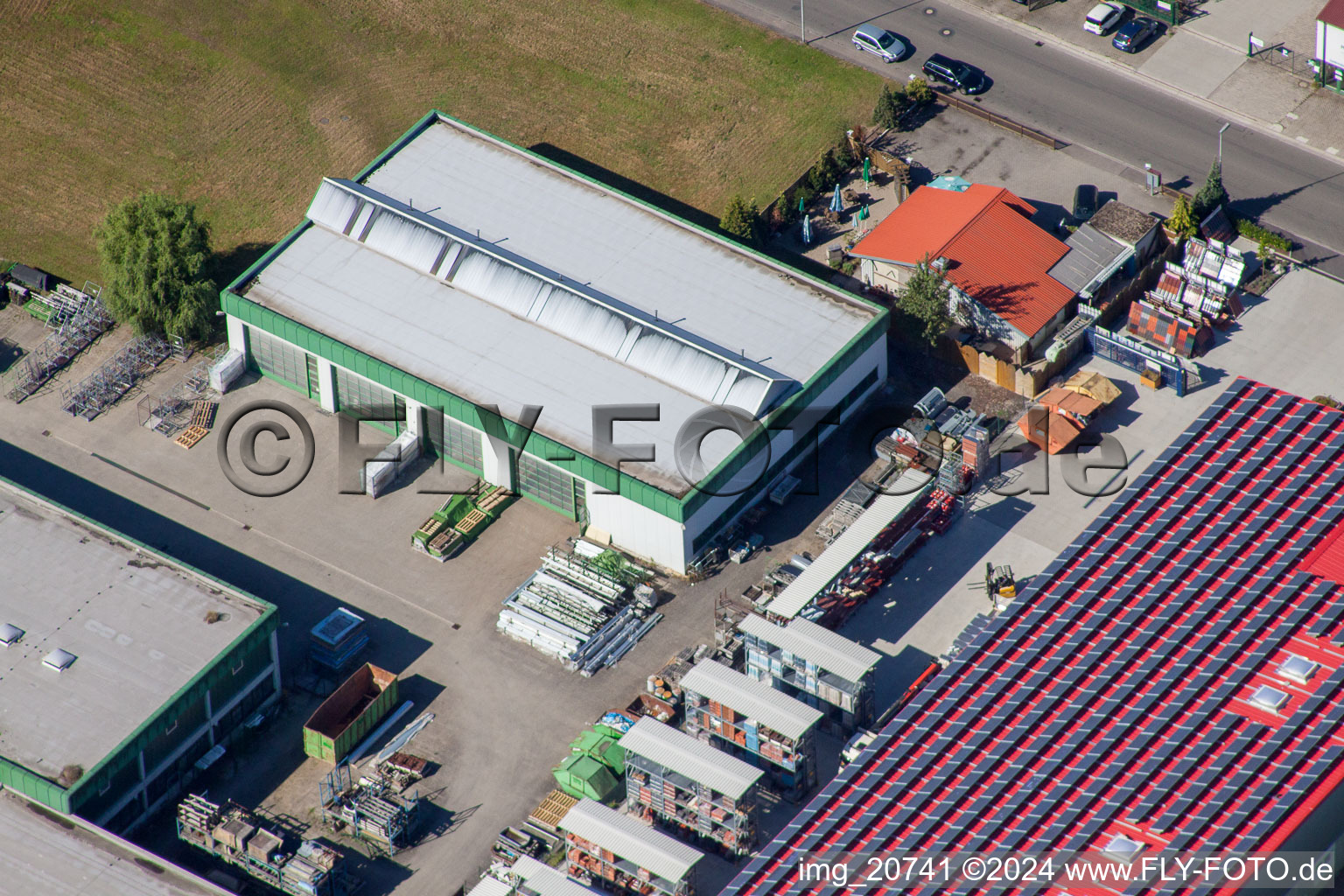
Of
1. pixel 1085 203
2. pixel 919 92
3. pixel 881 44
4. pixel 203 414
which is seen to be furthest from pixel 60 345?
pixel 1085 203

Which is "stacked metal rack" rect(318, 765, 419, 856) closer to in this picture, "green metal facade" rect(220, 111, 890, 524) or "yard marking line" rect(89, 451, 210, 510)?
"green metal facade" rect(220, 111, 890, 524)

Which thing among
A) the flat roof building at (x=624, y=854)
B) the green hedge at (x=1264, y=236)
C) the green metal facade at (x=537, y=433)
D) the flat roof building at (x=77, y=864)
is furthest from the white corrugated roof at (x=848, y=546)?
the flat roof building at (x=77, y=864)

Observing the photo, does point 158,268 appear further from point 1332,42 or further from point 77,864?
point 1332,42

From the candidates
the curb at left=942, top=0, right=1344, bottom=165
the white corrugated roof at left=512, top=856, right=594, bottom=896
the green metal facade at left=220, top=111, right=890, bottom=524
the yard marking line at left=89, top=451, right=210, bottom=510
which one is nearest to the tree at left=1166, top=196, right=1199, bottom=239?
the curb at left=942, top=0, right=1344, bottom=165

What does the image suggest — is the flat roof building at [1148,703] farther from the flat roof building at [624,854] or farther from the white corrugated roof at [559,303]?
the white corrugated roof at [559,303]

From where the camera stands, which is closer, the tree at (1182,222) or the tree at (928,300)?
the tree at (928,300)

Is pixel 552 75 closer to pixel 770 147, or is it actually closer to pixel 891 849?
pixel 770 147
